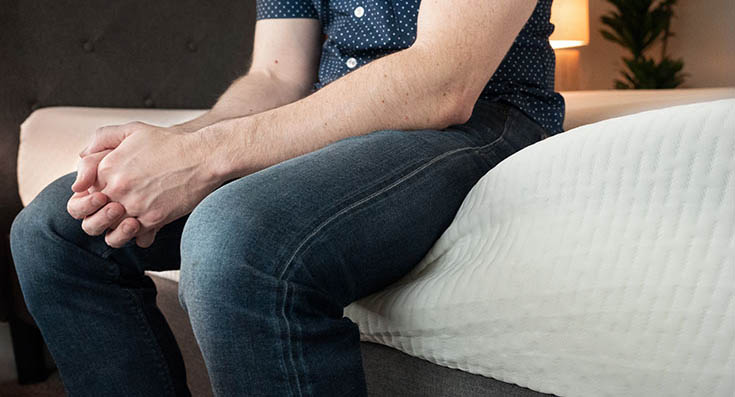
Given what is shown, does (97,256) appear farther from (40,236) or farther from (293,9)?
(293,9)

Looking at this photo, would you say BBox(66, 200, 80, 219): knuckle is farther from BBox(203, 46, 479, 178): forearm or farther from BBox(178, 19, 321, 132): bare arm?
BBox(178, 19, 321, 132): bare arm

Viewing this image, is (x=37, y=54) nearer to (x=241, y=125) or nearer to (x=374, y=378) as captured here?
(x=241, y=125)

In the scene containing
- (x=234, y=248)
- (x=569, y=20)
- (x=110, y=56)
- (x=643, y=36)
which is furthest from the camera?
(x=643, y=36)

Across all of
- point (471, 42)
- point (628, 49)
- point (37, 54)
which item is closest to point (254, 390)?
point (471, 42)

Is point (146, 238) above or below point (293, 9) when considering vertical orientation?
below

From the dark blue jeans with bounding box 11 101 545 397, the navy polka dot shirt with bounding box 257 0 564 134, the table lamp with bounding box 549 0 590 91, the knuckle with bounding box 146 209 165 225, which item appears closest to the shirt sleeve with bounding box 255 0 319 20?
the navy polka dot shirt with bounding box 257 0 564 134

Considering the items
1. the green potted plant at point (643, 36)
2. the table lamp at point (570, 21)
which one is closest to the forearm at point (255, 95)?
the table lamp at point (570, 21)

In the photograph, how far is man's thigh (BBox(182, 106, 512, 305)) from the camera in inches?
22.3

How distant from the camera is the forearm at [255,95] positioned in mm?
1027

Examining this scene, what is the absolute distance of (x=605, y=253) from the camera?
0.58 metres

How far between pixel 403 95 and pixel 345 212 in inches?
6.8

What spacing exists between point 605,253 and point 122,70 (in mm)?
1634

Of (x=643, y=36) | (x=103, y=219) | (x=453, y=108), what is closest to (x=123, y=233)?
(x=103, y=219)

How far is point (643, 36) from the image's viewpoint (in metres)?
4.23
